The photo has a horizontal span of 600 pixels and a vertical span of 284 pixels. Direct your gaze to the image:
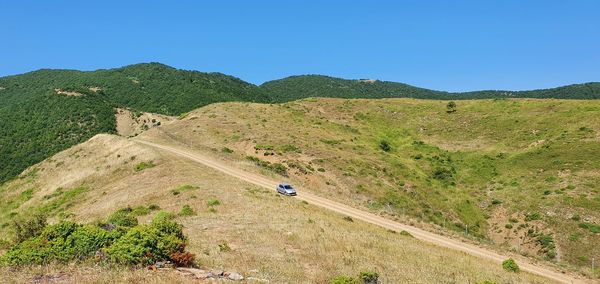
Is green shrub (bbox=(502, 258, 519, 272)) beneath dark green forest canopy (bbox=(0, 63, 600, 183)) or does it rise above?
beneath

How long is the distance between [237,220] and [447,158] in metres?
69.3

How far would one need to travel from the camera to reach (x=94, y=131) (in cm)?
11419

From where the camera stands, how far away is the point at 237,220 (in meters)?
30.6

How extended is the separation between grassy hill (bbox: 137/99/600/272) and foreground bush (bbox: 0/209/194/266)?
113 feet

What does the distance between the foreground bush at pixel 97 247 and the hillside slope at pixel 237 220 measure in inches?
82.1

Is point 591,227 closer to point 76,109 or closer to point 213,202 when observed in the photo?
point 213,202

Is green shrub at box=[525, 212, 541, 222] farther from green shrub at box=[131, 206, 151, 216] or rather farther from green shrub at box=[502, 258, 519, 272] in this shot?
green shrub at box=[131, 206, 151, 216]

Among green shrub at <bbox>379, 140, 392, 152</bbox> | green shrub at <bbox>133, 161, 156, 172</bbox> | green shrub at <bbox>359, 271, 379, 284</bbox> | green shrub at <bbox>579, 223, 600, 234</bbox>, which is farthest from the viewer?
green shrub at <bbox>379, 140, 392, 152</bbox>

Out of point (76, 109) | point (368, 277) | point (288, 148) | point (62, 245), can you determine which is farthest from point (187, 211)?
point (76, 109)

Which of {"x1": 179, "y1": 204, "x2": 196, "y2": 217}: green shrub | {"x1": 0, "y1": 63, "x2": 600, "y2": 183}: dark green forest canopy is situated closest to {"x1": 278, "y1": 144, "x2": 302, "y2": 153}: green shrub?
{"x1": 179, "y1": 204, "x2": 196, "y2": 217}: green shrub

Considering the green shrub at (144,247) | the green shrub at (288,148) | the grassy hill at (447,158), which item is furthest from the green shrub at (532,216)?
the green shrub at (144,247)

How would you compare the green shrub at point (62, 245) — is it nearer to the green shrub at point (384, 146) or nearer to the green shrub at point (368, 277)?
the green shrub at point (368, 277)

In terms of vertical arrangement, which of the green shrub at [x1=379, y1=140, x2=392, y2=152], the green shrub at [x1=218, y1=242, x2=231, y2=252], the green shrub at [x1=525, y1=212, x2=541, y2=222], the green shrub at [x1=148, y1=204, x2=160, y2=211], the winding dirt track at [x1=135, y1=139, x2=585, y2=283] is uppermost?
the green shrub at [x1=379, y1=140, x2=392, y2=152]

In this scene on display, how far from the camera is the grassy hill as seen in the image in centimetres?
5644
